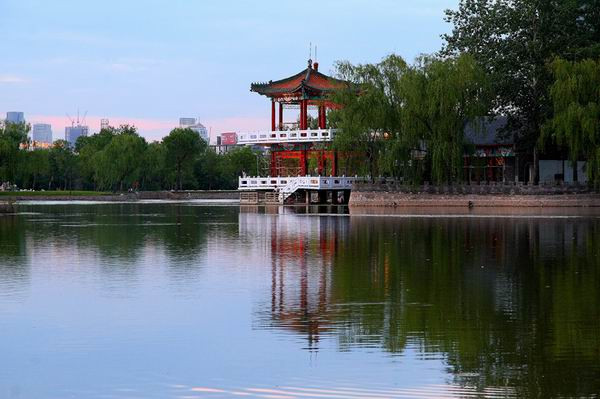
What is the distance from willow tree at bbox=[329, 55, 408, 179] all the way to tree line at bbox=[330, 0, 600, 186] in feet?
0.24

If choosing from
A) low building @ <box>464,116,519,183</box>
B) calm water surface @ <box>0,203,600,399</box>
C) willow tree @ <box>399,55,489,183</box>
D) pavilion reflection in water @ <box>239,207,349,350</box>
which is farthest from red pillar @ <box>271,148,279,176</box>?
calm water surface @ <box>0,203,600,399</box>

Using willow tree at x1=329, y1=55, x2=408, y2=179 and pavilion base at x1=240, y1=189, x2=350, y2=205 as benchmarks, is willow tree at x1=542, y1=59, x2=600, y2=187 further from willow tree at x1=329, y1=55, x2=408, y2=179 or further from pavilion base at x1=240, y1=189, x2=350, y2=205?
pavilion base at x1=240, y1=189, x2=350, y2=205

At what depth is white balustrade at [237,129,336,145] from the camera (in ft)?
269

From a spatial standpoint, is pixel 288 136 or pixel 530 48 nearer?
pixel 530 48

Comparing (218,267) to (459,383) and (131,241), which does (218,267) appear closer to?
(131,241)

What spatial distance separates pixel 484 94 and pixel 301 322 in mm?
53601

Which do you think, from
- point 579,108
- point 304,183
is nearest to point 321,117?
point 304,183

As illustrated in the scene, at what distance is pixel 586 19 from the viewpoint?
71.8 metres

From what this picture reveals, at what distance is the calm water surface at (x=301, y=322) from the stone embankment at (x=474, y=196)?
3595 centimetres

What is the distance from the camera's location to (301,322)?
1540cm

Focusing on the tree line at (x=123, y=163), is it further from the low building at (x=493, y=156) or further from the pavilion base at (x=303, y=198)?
the low building at (x=493, y=156)

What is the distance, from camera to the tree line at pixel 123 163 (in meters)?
110

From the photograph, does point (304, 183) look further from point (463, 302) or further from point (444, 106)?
A: point (463, 302)

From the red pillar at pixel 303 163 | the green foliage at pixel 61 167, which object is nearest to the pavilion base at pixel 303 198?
the red pillar at pixel 303 163
